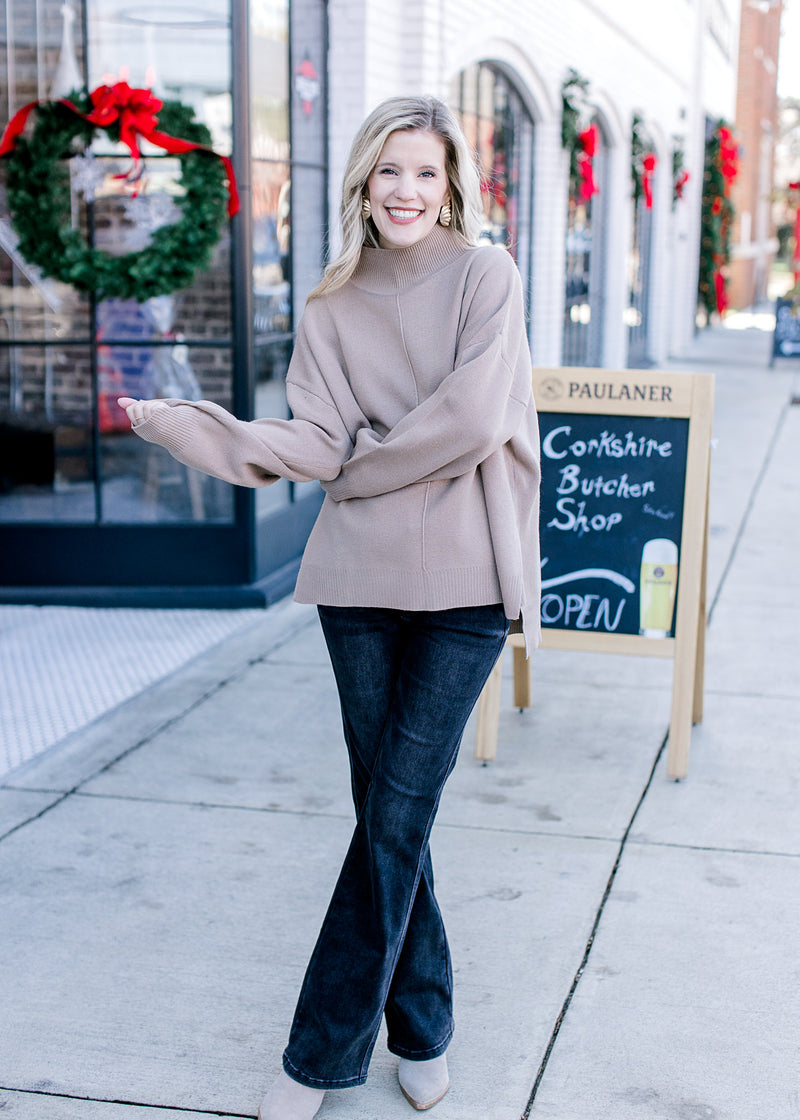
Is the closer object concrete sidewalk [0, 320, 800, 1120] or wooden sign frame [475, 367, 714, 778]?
concrete sidewalk [0, 320, 800, 1120]

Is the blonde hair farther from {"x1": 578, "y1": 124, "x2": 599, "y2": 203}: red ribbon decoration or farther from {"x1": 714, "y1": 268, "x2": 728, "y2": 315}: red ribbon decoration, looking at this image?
{"x1": 714, "y1": 268, "x2": 728, "y2": 315}: red ribbon decoration

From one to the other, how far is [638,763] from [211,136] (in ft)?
11.1

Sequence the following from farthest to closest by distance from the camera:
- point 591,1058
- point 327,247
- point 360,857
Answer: point 327,247
point 591,1058
point 360,857

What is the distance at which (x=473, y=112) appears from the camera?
A: 917cm

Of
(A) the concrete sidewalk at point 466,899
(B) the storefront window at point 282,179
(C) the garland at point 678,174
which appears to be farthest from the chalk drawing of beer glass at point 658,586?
(C) the garland at point 678,174

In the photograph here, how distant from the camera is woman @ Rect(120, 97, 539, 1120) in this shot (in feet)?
7.76

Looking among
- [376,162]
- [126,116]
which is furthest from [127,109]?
[376,162]

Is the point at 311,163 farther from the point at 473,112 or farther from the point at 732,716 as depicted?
the point at 732,716

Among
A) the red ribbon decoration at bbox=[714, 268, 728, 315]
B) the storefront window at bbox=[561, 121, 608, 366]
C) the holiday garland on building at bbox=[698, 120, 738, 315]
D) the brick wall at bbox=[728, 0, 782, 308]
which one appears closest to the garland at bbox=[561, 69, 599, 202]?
the storefront window at bbox=[561, 121, 608, 366]

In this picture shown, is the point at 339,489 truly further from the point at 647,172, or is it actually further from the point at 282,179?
the point at 647,172

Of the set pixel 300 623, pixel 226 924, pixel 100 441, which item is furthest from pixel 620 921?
pixel 100 441

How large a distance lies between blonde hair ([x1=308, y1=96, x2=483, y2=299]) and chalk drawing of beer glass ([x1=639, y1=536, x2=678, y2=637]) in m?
2.04

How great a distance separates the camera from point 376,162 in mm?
2410

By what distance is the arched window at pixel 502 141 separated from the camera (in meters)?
9.07
